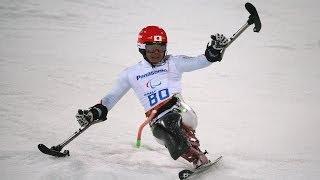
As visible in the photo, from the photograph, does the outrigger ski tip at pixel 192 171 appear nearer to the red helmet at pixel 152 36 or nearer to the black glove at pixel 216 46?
the black glove at pixel 216 46

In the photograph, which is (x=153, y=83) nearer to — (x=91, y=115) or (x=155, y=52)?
(x=155, y=52)

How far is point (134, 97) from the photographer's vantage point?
25.5ft

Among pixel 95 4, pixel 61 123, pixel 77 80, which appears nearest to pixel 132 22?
pixel 95 4

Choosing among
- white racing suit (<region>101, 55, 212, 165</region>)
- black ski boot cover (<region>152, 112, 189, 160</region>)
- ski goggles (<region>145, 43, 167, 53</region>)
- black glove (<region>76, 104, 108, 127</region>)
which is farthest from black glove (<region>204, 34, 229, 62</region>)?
black glove (<region>76, 104, 108, 127</region>)

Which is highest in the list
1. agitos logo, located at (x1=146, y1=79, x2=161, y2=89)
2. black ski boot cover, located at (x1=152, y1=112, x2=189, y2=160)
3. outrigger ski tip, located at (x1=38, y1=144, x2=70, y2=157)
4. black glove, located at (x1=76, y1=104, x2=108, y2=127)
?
agitos logo, located at (x1=146, y1=79, x2=161, y2=89)

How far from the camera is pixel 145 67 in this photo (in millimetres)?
4785

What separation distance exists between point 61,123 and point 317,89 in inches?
213

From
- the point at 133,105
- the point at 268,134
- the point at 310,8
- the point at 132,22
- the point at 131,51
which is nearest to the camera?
the point at 268,134

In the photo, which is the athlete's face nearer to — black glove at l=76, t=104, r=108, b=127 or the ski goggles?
the ski goggles

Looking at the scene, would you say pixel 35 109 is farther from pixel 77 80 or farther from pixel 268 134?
pixel 268 134

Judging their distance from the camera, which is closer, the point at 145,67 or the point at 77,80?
the point at 145,67

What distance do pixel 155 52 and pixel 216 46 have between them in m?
0.72

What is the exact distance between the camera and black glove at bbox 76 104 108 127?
4.56 meters

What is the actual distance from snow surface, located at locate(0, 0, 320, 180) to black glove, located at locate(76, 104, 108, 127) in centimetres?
51
